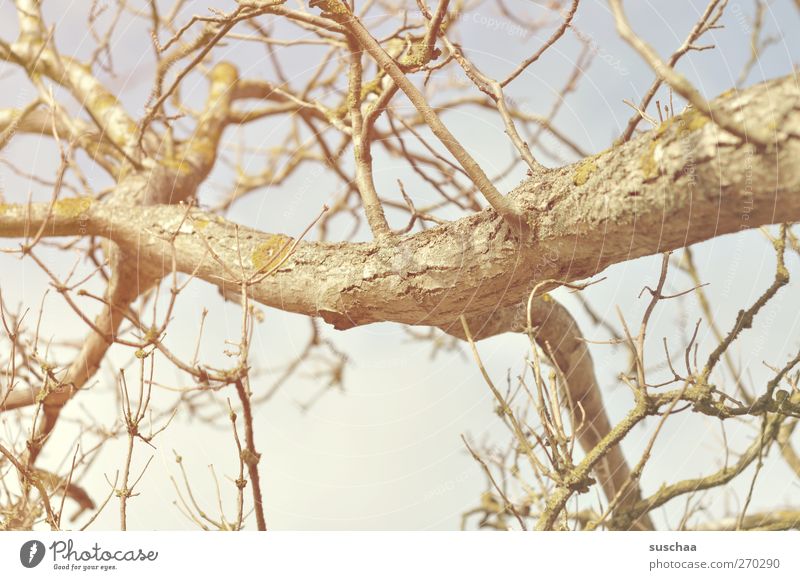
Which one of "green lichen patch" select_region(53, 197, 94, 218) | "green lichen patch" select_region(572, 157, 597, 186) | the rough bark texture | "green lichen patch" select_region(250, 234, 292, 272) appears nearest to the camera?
the rough bark texture

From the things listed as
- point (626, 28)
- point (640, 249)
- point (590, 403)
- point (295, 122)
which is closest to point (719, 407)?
point (640, 249)

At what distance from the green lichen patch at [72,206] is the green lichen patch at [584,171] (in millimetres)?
1574

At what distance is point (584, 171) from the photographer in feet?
3.68

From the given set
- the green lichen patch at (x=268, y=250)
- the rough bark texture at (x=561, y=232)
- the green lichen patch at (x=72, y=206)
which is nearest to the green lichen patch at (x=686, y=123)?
the rough bark texture at (x=561, y=232)

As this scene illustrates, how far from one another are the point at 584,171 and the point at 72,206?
64.7 inches

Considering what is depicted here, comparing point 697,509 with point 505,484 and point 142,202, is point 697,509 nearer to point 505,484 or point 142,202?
point 505,484

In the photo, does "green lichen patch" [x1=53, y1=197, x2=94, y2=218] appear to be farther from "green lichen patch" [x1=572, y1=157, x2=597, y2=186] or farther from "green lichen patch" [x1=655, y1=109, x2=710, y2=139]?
"green lichen patch" [x1=655, y1=109, x2=710, y2=139]

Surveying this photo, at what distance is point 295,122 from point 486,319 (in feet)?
6.04

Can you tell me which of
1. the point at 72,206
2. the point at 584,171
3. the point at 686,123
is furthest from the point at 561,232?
the point at 72,206

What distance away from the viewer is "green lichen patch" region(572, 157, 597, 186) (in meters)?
1.11

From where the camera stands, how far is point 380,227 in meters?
1.49

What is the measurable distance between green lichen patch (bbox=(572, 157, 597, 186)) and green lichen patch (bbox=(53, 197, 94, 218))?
5.17 feet

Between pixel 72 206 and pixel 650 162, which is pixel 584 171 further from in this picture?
pixel 72 206

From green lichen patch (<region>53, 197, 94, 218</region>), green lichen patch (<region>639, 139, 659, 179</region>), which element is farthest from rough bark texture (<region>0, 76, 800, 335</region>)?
green lichen patch (<region>53, 197, 94, 218</region>)
